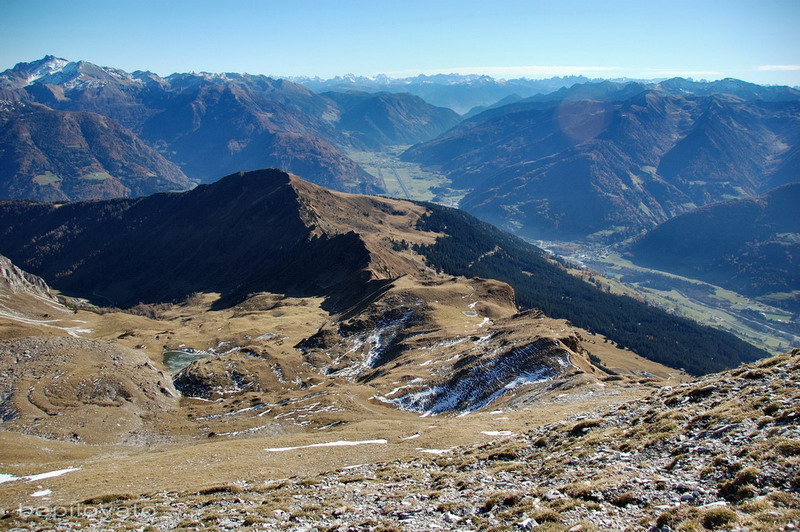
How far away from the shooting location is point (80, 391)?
9762 cm

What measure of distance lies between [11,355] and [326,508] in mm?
110711

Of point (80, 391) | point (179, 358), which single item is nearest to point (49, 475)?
point (80, 391)

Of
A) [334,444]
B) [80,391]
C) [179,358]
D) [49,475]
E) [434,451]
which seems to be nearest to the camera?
[434,451]

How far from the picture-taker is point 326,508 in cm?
3133

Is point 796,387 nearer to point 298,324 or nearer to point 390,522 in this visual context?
point 390,522

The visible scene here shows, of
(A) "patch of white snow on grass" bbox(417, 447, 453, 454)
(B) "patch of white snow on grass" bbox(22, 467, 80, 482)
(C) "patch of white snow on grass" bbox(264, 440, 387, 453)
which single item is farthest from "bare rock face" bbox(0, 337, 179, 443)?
(A) "patch of white snow on grass" bbox(417, 447, 453, 454)

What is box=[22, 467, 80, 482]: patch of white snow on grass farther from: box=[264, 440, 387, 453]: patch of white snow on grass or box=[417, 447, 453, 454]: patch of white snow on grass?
box=[417, 447, 453, 454]: patch of white snow on grass

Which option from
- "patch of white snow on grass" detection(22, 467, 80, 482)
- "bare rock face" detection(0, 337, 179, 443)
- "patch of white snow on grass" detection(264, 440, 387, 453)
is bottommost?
"bare rock face" detection(0, 337, 179, 443)

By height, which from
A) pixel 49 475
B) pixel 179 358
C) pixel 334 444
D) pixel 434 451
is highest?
pixel 434 451

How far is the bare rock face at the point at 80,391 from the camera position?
82.9 m

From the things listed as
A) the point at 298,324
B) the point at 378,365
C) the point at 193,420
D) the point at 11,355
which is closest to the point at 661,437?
the point at 193,420

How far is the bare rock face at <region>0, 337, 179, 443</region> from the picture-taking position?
8294 cm

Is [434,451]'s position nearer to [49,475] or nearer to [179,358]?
[49,475]

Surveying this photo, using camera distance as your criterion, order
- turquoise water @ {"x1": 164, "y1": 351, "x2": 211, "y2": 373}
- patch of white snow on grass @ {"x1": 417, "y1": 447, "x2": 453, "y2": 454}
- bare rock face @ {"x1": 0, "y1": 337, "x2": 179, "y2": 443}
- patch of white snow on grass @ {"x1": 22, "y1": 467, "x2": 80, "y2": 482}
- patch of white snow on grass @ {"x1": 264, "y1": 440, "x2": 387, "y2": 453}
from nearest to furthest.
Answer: patch of white snow on grass @ {"x1": 417, "y1": 447, "x2": 453, "y2": 454} → patch of white snow on grass @ {"x1": 22, "y1": 467, "x2": 80, "y2": 482} → patch of white snow on grass @ {"x1": 264, "y1": 440, "x2": 387, "y2": 453} → bare rock face @ {"x1": 0, "y1": 337, "x2": 179, "y2": 443} → turquoise water @ {"x1": 164, "y1": 351, "x2": 211, "y2": 373}
